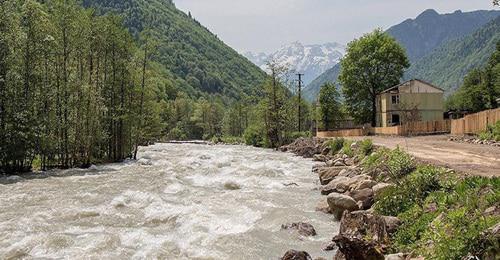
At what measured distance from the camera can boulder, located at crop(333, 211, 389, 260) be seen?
32.9 ft

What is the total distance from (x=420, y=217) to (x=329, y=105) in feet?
227

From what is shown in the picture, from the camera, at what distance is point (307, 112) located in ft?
380

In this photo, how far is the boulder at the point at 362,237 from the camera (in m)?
10.0

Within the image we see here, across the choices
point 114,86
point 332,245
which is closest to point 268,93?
point 114,86

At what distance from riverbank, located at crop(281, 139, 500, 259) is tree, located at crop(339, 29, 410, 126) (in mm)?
55035

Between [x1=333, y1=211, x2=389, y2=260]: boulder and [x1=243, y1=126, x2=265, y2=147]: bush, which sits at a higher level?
[x1=243, y1=126, x2=265, y2=147]: bush

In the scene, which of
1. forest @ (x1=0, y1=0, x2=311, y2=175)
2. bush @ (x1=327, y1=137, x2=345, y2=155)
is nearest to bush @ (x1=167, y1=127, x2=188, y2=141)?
forest @ (x1=0, y1=0, x2=311, y2=175)

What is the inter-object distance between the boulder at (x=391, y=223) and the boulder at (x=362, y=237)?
138mm

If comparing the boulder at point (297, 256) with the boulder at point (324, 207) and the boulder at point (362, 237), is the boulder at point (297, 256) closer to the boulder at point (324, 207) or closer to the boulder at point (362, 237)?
the boulder at point (362, 237)

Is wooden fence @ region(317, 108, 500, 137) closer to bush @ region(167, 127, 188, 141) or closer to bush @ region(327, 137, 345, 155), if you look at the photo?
bush @ region(327, 137, 345, 155)

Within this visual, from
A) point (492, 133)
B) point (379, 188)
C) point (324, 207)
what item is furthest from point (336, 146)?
point (379, 188)

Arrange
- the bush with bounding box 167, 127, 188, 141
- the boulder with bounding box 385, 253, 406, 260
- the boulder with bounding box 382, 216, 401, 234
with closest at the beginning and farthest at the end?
the boulder with bounding box 385, 253, 406, 260 → the boulder with bounding box 382, 216, 401, 234 → the bush with bounding box 167, 127, 188, 141

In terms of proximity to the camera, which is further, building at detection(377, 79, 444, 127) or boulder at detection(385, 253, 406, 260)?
building at detection(377, 79, 444, 127)

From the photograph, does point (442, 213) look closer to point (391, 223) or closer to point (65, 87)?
point (391, 223)
